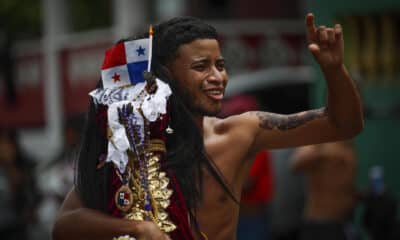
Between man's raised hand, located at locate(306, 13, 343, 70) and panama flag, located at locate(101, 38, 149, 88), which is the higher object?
man's raised hand, located at locate(306, 13, 343, 70)

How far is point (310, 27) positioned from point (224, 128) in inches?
37.1

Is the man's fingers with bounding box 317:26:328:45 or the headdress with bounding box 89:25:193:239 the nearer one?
the man's fingers with bounding box 317:26:328:45

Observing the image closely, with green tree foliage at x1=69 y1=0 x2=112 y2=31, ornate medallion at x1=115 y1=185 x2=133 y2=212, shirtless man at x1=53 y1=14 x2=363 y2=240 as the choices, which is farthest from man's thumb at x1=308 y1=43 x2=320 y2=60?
green tree foliage at x1=69 y1=0 x2=112 y2=31

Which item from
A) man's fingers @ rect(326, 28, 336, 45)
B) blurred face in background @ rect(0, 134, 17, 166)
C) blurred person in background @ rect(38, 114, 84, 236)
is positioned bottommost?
blurred person in background @ rect(38, 114, 84, 236)

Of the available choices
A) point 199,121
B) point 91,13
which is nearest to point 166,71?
point 199,121

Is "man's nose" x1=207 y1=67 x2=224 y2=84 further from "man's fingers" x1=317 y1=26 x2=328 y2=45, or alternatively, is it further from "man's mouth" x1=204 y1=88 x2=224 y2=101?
"man's fingers" x1=317 y1=26 x2=328 y2=45

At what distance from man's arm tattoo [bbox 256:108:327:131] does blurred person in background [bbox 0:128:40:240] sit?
15.9 ft

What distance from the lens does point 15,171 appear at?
927cm

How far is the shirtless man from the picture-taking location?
3744mm

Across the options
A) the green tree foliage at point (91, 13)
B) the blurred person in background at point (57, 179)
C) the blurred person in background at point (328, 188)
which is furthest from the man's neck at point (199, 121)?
the green tree foliage at point (91, 13)

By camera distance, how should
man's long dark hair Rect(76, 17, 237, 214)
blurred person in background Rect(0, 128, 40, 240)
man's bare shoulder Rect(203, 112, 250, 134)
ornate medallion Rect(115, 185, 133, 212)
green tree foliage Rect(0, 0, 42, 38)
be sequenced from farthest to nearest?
green tree foliage Rect(0, 0, 42, 38) → blurred person in background Rect(0, 128, 40, 240) → man's bare shoulder Rect(203, 112, 250, 134) → man's long dark hair Rect(76, 17, 237, 214) → ornate medallion Rect(115, 185, 133, 212)

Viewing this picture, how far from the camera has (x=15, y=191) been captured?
9.09 metres

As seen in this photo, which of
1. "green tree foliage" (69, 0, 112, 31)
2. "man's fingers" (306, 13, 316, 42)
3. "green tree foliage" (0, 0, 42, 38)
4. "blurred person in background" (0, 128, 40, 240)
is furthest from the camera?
"green tree foliage" (69, 0, 112, 31)

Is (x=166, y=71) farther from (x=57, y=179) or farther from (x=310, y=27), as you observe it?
(x=57, y=179)
